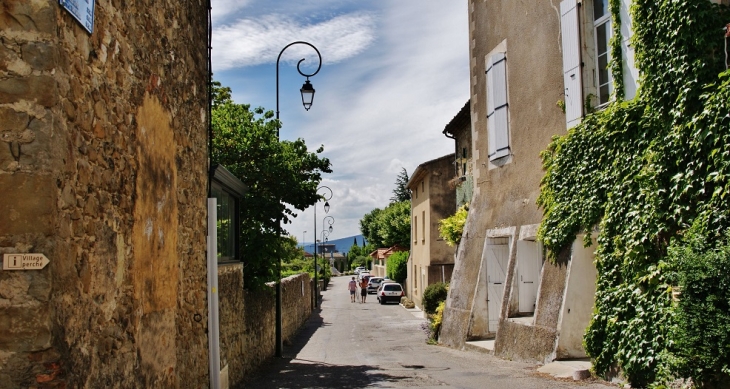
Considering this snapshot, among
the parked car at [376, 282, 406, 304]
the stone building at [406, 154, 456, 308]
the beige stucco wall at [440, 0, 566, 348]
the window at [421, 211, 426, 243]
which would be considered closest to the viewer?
the beige stucco wall at [440, 0, 566, 348]

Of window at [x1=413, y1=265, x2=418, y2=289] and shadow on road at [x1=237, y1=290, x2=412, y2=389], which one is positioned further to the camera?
window at [x1=413, y1=265, x2=418, y2=289]

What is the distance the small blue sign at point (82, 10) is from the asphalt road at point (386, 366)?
22.2 feet

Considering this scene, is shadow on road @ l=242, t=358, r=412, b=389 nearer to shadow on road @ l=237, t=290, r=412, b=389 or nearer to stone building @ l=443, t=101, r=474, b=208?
shadow on road @ l=237, t=290, r=412, b=389

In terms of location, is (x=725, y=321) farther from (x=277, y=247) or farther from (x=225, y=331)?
(x=277, y=247)

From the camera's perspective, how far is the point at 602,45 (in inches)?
416

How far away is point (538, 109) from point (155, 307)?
8615 millimetres

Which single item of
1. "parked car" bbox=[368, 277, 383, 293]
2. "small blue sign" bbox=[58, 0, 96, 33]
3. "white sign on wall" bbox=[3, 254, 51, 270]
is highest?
"small blue sign" bbox=[58, 0, 96, 33]

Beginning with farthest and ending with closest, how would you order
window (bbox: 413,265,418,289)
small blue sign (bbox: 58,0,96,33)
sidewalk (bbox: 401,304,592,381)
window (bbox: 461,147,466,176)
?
window (bbox: 413,265,418,289) → window (bbox: 461,147,466,176) → sidewalk (bbox: 401,304,592,381) → small blue sign (bbox: 58,0,96,33)

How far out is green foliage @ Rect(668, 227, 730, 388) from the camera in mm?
6758

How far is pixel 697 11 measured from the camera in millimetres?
7648

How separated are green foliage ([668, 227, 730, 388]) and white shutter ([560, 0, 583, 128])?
3.84 metres

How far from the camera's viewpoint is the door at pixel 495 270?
48.7 feet

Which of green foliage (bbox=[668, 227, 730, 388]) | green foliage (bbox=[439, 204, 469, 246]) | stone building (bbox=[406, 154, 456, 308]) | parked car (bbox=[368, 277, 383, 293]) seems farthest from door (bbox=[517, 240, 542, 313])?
parked car (bbox=[368, 277, 383, 293])

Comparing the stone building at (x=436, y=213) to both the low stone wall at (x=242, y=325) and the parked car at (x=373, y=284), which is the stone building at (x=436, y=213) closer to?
the low stone wall at (x=242, y=325)
